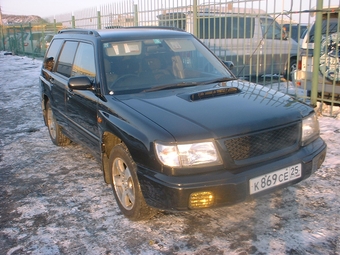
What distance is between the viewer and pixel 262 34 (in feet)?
29.3

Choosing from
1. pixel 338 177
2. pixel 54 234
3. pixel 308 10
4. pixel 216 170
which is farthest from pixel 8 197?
pixel 308 10

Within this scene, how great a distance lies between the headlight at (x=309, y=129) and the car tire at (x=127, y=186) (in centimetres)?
146

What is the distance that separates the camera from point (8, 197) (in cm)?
405

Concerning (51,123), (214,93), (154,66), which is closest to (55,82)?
(51,123)

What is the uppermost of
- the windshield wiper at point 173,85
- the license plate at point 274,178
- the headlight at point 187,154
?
the windshield wiper at point 173,85

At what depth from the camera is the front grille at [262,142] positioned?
2.88 metres

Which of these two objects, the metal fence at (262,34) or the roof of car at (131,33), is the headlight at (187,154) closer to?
the roof of car at (131,33)

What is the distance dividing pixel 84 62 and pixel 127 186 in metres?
1.70

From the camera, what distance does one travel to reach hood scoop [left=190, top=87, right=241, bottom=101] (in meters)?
3.48

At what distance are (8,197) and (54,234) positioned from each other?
1.11m

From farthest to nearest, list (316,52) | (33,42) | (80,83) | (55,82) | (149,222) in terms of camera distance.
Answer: (33,42)
(316,52)
(55,82)
(80,83)
(149,222)

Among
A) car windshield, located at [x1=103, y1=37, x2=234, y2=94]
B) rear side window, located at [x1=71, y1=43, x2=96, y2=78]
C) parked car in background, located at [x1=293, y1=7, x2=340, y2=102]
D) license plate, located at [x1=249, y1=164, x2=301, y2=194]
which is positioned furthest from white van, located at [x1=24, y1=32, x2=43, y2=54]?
license plate, located at [x1=249, y1=164, x2=301, y2=194]

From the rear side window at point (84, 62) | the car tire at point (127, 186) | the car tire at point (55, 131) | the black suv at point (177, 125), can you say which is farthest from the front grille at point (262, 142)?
the car tire at point (55, 131)

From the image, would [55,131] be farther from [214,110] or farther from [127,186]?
[214,110]
